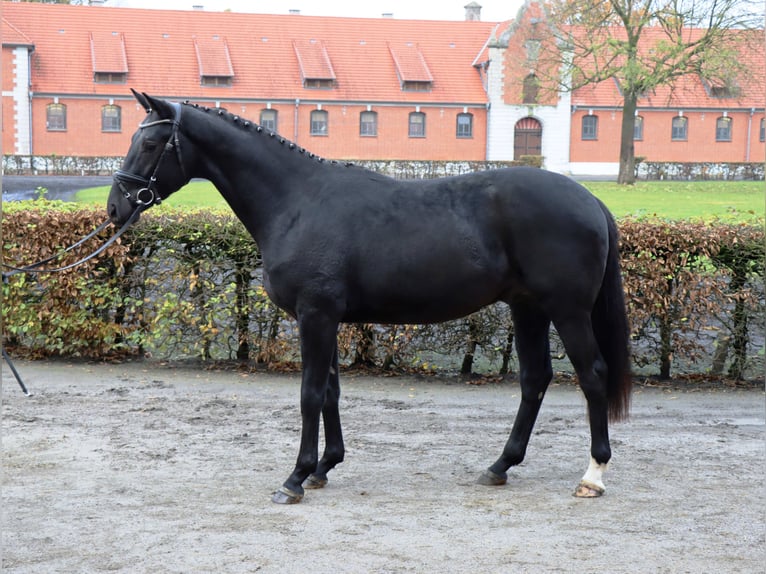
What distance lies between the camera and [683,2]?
120 ft

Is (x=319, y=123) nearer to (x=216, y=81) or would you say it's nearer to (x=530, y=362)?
(x=216, y=81)

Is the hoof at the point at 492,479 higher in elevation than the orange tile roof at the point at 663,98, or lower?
lower

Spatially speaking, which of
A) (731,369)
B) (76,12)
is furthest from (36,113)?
(731,369)

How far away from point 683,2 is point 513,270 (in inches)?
1409

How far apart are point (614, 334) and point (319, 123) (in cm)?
4678

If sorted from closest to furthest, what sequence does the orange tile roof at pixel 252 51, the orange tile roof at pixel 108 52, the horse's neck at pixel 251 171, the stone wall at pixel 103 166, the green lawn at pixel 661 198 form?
the horse's neck at pixel 251 171 → the green lawn at pixel 661 198 → the stone wall at pixel 103 166 → the orange tile roof at pixel 108 52 → the orange tile roof at pixel 252 51

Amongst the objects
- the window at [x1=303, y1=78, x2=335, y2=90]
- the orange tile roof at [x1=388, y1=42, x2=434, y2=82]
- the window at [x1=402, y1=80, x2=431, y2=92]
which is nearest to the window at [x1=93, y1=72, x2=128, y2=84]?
the window at [x1=303, y1=78, x2=335, y2=90]

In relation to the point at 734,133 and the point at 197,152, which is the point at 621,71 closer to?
the point at 734,133

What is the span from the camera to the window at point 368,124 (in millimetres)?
51312

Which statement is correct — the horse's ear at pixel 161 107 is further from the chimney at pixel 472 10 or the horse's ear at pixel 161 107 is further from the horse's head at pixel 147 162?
the chimney at pixel 472 10

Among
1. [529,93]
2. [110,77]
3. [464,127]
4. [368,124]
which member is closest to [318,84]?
[368,124]

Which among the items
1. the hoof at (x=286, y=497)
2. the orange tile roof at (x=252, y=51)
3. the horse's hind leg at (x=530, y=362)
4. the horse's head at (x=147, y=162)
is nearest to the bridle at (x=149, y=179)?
the horse's head at (x=147, y=162)

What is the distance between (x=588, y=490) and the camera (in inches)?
204

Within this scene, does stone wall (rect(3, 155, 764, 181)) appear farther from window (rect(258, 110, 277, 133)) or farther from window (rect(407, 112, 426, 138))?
window (rect(258, 110, 277, 133))
